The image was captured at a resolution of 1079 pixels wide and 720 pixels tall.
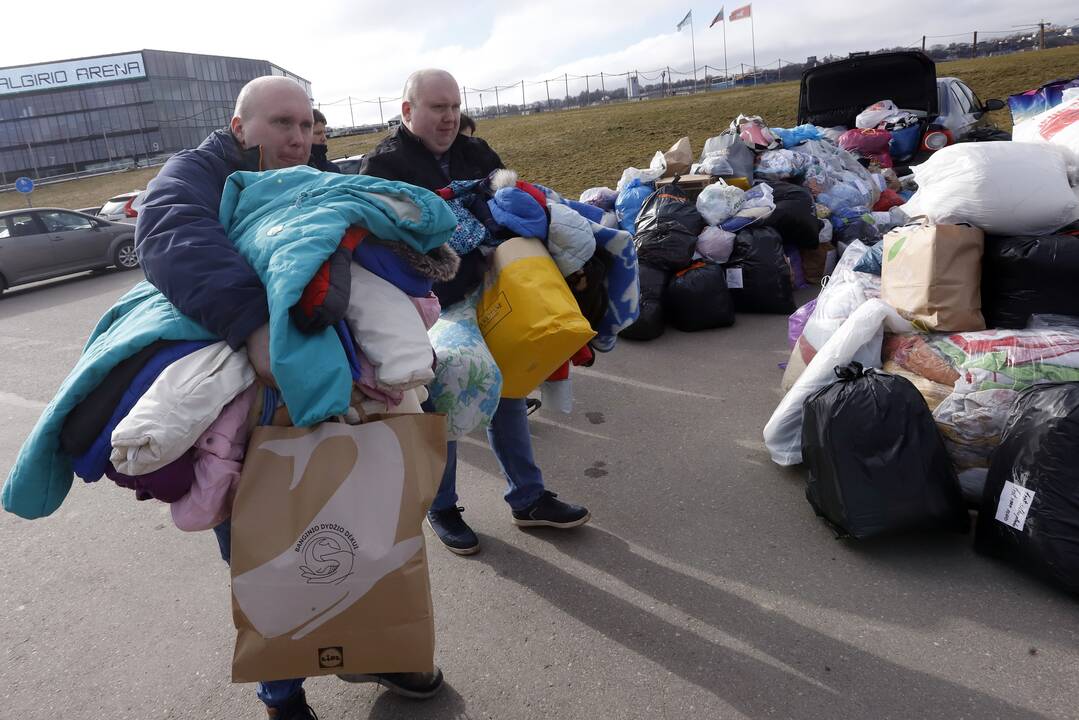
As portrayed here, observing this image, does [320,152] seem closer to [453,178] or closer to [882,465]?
[453,178]

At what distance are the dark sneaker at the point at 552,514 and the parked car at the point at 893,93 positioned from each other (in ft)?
24.7

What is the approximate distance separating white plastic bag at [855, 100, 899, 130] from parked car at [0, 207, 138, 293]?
1102 centimetres

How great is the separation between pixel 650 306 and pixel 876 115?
499cm

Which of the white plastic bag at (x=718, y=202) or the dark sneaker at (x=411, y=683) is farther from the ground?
the white plastic bag at (x=718, y=202)

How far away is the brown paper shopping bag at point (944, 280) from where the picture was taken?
119 inches

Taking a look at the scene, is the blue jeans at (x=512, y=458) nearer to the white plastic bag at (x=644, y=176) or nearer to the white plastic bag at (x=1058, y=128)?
the white plastic bag at (x=1058, y=128)

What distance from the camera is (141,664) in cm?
231

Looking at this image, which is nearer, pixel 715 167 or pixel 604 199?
pixel 715 167

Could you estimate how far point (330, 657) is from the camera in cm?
155

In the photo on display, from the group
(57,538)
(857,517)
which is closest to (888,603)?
(857,517)

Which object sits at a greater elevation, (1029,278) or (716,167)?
(716,167)

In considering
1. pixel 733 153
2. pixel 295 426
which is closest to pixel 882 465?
pixel 295 426

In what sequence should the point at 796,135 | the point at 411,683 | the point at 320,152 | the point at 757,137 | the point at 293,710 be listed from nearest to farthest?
the point at 293,710 → the point at 411,683 → the point at 320,152 → the point at 757,137 → the point at 796,135

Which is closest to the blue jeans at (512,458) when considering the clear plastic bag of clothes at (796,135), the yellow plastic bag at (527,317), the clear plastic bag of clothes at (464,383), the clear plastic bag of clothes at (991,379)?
the yellow plastic bag at (527,317)
